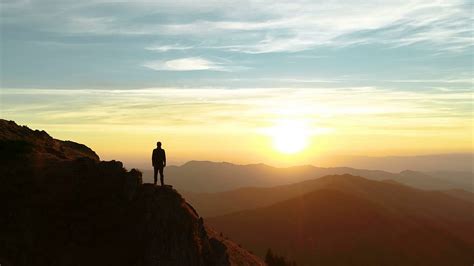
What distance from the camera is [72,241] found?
23516mm

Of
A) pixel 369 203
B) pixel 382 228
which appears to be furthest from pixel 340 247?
pixel 369 203

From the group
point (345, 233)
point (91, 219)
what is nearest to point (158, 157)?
point (91, 219)

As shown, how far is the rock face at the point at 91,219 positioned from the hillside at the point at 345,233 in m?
66.7

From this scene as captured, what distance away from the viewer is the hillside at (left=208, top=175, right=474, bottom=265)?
92.2m

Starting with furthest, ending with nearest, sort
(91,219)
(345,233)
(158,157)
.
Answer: (345,233)
(158,157)
(91,219)

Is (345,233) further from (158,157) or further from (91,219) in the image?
(91,219)

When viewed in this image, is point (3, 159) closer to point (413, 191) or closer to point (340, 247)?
point (340, 247)

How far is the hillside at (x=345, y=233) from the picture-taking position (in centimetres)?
9225

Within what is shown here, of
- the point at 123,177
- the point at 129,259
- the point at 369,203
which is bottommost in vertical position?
the point at 369,203

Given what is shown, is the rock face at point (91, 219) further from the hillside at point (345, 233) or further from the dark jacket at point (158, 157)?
the hillside at point (345, 233)

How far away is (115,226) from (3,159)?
954cm

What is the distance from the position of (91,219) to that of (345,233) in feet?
297

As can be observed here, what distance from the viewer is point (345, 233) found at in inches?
4149

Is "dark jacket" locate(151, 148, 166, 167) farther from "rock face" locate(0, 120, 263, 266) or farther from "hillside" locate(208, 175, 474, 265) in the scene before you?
"hillside" locate(208, 175, 474, 265)
